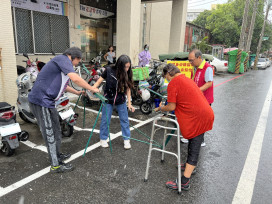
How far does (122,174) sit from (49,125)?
135 cm

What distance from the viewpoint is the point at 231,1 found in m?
40.2

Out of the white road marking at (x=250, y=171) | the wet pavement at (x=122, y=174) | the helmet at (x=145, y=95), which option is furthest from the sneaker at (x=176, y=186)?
the helmet at (x=145, y=95)

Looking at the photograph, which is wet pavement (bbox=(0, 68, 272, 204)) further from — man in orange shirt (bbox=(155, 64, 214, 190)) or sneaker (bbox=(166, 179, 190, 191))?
man in orange shirt (bbox=(155, 64, 214, 190))

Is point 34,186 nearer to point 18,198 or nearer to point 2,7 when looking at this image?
point 18,198

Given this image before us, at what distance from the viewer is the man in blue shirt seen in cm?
301

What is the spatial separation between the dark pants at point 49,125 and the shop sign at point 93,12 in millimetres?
10223

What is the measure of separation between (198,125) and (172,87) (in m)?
0.61

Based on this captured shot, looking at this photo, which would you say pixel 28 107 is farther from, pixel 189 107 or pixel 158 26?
pixel 158 26

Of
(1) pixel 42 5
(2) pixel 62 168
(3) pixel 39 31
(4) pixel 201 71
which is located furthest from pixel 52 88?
(1) pixel 42 5

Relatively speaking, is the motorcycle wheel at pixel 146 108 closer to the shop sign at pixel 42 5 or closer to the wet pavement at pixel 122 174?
the wet pavement at pixel 122 174

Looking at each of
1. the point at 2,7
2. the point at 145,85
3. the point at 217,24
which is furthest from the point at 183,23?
the point at 217,24

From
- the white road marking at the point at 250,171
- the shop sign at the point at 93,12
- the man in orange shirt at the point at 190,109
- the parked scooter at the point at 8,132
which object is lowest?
the white road marking at the point at 250,171

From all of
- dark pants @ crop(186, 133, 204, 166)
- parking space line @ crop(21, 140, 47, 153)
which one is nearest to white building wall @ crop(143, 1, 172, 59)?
parking space line @ crop(21, 140, 47, 153)

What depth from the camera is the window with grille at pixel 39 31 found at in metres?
9.09
